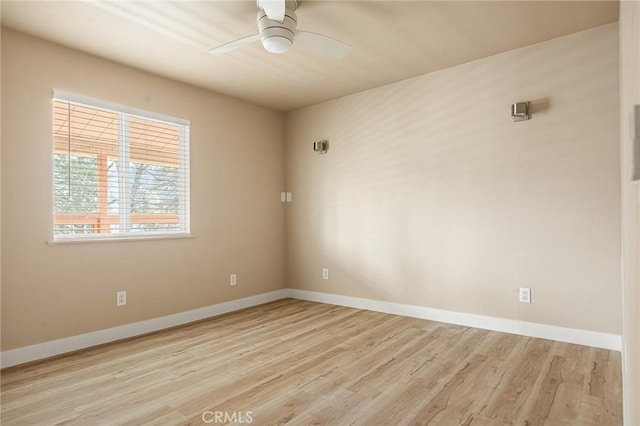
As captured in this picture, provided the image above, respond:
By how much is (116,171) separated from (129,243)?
2.21 ft

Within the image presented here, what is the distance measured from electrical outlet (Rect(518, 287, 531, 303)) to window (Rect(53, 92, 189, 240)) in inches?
130

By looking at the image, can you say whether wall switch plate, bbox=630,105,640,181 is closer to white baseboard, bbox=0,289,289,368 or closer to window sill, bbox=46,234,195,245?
window sill, bbox=46,234,195,245

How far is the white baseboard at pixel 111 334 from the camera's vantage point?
278cm

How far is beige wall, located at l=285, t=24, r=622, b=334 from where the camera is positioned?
2.96 metres

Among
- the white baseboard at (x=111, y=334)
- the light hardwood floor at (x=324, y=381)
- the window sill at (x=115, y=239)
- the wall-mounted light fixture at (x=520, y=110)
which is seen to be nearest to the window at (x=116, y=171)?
the window sill at (x=115, y=239)

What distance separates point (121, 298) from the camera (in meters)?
3.38

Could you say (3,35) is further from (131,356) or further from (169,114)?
(131,356)

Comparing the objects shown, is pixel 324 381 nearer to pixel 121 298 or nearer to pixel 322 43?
pixel 121 298

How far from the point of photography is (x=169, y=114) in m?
3.79

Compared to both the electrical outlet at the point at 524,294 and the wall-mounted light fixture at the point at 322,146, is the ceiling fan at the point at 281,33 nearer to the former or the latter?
the wall-mounted light fixture at the point at 322,146

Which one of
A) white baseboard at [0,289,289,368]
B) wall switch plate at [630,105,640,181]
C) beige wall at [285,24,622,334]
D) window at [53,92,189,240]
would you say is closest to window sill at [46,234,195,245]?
window at [53,92,189,240]

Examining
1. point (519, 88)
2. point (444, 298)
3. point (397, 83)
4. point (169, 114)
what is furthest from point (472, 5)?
point (169, 114)

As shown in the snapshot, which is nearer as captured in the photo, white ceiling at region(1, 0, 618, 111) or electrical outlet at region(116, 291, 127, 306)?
white ceiling at region(1, 0, 618, 111)

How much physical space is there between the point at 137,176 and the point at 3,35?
1.40 metres
